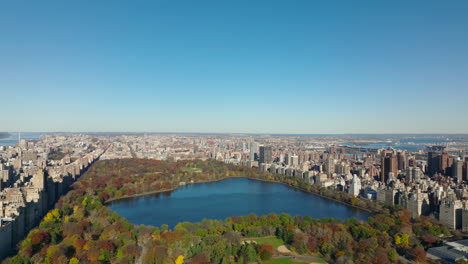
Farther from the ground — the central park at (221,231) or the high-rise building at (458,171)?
the high-rise building at (458,171)

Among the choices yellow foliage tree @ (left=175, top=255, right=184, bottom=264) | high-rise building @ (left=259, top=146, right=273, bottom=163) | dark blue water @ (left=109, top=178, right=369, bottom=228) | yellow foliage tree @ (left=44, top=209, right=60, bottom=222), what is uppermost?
high-rise building @ (left=259, top=146, right=273, bottom=163)

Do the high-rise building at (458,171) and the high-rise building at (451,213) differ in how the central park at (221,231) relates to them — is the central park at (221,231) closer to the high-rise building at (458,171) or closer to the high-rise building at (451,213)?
the high-rise building at (451,213)

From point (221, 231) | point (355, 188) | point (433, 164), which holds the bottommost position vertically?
point (221, 231)

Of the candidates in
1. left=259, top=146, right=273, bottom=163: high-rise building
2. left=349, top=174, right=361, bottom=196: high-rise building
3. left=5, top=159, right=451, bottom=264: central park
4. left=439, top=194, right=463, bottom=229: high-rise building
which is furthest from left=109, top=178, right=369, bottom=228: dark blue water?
left=259, top=146, right=273, bottom=163: high-rise building

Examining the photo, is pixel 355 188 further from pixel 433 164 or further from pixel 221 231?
pixel 221 231

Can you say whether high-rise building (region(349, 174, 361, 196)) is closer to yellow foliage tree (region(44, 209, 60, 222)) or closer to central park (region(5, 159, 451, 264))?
central park (region(5, 159, 451, 264))

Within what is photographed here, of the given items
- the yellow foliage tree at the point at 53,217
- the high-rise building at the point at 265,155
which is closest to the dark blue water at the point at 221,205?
the yellow foliage tree at the point at 53,217

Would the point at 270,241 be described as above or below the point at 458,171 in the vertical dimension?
below

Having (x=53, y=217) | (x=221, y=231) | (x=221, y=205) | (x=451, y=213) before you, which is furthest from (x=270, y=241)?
(x=53, y=217)
